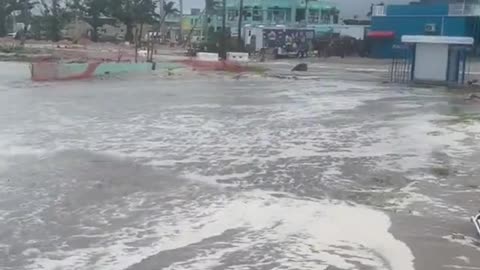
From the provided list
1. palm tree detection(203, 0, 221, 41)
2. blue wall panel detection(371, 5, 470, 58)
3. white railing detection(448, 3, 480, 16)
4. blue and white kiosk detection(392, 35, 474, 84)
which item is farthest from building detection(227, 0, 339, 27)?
blue and white kiosk detection(392, 35, 474, 84)

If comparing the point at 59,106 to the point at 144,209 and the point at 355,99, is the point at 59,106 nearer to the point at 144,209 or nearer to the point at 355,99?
the point at 355,99

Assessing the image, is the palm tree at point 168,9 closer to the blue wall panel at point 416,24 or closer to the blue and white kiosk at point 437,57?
the blue wall panel at point 416,24

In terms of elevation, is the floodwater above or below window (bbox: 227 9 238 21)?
below

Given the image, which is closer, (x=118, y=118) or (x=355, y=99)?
(x=118, y=118)

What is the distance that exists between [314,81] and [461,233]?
93.6 ft

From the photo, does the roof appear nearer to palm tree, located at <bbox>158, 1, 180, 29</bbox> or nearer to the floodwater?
the floodwater

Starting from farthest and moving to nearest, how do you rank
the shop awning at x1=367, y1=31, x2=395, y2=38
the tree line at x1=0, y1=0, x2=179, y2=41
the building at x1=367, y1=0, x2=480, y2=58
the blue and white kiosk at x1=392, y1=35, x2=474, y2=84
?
the tree line at x1=0, y1=0, x2=179, y2=41 → the shop awning at x1=367, y1=31, x2=395, y2=38 → the building at x1=367, y1=0, x2=480, y2=58 → the blue and white kiosk at x1=392, y1=35, x2=474, y2=84

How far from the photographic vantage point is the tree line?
296 feet

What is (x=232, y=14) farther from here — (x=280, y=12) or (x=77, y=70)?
(x=77, y=70)

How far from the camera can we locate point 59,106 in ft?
77.7

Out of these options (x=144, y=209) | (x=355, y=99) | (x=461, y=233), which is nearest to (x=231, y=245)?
(x=144, y=209)

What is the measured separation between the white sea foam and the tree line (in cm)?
7828

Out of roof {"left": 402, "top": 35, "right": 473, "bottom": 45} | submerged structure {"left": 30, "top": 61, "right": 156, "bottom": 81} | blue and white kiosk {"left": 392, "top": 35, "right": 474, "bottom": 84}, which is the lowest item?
submerged structure {"left": 30, "top": 61, "right": 156, "bottom": 81}

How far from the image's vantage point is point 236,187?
11.8 m
